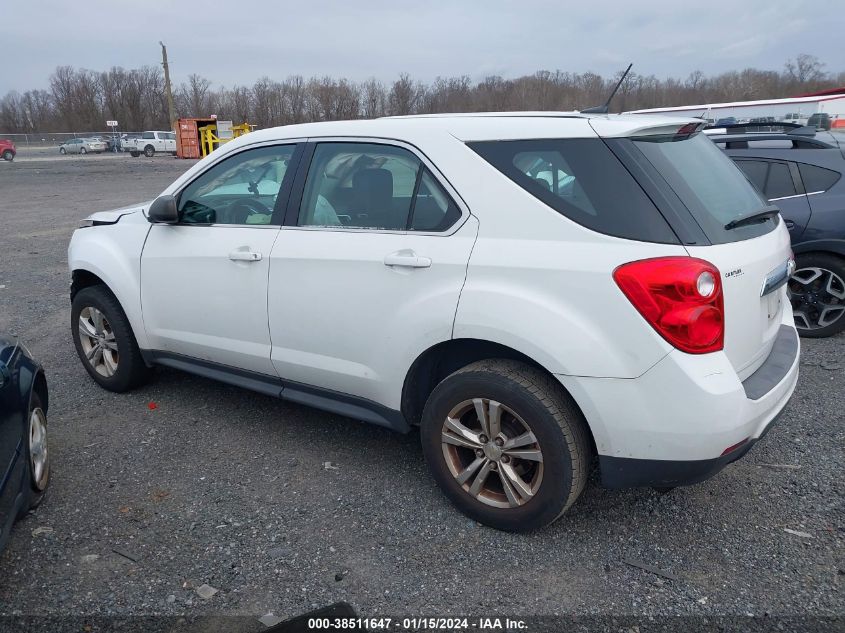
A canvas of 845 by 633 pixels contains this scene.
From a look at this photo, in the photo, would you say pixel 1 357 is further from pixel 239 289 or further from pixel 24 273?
pixel 24 273

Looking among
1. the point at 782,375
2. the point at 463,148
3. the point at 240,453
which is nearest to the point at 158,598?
the point at 240,453

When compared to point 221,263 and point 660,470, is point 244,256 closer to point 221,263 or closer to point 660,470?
point 221,263

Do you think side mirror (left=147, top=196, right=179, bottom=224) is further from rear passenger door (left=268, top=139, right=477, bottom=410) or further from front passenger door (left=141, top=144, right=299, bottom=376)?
rear passenger door (left=268, top=139, right=477, bottom=410)

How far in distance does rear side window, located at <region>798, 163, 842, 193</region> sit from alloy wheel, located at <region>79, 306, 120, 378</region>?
579 centimetres

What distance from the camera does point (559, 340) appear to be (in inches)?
106

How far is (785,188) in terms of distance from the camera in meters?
5.92

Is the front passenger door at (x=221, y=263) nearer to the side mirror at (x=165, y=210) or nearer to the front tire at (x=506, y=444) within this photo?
the side mirror at (x=165, y=210)

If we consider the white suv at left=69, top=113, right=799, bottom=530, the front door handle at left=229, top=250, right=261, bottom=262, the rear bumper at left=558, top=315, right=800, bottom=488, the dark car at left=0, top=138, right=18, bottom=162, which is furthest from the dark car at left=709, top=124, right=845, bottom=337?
the dark car at left=0, top=138, right=18, bottom=162

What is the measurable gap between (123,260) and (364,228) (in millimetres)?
1975

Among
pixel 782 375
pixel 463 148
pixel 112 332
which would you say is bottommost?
pixel 112 332

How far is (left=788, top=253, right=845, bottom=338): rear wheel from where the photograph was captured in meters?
5.67

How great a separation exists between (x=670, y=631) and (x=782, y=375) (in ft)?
4.07

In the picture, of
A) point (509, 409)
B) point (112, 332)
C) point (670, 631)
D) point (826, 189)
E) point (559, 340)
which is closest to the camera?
point (670, 631)

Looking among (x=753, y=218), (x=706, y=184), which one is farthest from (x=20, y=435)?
(x=753, y=218)
